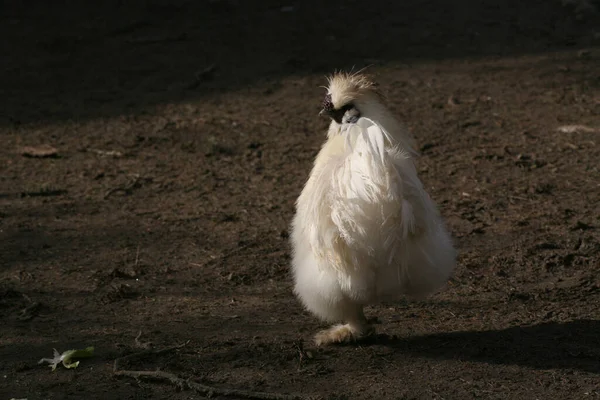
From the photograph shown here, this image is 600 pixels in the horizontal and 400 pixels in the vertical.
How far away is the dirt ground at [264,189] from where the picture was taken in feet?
15.2

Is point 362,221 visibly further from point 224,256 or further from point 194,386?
point 224,256

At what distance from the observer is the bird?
4238 millimetres

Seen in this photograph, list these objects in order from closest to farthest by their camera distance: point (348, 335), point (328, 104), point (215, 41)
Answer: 1. point (328, 104)
2. point (348, 335)
3. point (215, 41)

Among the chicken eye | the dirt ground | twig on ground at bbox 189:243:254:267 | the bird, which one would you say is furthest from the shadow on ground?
the bird

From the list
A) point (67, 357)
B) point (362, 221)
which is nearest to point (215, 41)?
point (67, 357)

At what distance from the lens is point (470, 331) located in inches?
195

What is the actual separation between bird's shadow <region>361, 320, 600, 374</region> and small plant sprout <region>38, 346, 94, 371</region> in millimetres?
1521

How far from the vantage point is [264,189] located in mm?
7312

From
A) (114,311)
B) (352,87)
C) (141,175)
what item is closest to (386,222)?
(352,87)

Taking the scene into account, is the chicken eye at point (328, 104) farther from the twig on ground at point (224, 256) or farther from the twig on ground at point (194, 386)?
the twig on ground at point (224, 256)

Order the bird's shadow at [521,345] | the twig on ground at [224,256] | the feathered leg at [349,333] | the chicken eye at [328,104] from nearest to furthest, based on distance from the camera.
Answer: the bird's shadow at [521,345] < the chicken eye at [328,104] < the feathered leg at [349,333] < the twig on ground at [224,256]

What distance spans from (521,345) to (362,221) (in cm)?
123

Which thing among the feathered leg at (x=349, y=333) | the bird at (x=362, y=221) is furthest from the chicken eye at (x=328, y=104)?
the feathered leg at (x=349, y=333)

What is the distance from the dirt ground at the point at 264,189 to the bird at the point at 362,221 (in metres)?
0.44
